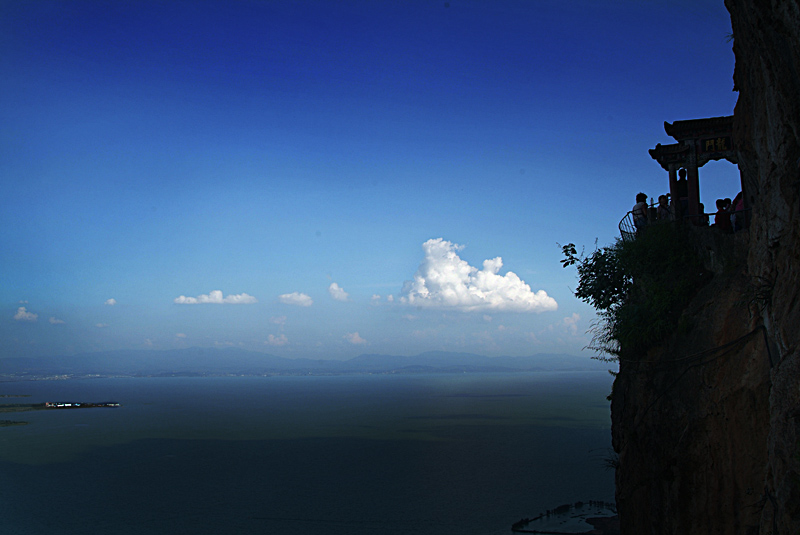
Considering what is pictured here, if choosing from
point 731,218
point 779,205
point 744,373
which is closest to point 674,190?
point 731,218

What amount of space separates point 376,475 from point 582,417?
50.8m

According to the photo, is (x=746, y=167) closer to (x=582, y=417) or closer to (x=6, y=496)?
(x=6, y=496)

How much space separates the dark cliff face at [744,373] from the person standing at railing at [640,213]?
3.50 metres

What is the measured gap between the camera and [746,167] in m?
10.5

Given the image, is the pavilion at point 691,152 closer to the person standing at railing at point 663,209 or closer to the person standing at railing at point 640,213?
the person standing at railing at point 663,209

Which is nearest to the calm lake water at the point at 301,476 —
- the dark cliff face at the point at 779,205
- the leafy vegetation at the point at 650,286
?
the leafy vegetation at the point at 650,286

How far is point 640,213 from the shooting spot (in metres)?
16.1

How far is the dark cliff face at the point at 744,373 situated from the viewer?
25.7ft

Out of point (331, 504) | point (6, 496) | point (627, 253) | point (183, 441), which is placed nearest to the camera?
point (627, 253)

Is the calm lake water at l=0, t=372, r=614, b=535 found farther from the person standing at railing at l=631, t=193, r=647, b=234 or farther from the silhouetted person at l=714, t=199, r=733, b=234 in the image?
the silhouetted person at l=714, t=199, r=733, b=234

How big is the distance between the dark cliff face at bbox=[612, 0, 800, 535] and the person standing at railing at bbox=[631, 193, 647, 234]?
3501 millimetres

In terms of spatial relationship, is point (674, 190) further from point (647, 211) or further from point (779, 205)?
point (779, 205)

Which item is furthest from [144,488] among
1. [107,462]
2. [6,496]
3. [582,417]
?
[582,417]

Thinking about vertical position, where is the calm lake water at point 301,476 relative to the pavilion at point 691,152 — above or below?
below
